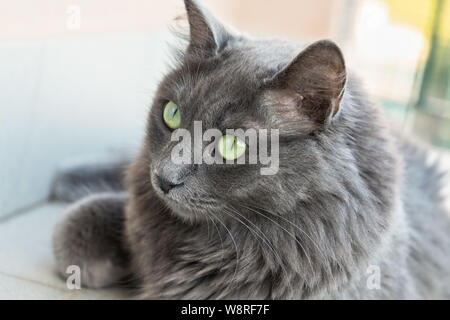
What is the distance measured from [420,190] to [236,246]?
0.93 m

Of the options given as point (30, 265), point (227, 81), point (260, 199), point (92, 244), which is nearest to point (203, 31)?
point (227, 81)

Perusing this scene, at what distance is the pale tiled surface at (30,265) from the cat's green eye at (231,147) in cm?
62

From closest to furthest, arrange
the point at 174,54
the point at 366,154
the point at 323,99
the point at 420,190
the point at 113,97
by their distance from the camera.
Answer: the point at 323,99 < the point at 366,154 < the point at 174,54 < the point at 420,190 < the point at 113,97

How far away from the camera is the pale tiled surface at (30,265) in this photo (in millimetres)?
1438

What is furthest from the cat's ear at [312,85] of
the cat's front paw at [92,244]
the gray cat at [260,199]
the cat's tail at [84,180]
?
the cat's tail at [84,180]

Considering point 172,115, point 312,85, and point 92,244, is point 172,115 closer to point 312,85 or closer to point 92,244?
point 312,85

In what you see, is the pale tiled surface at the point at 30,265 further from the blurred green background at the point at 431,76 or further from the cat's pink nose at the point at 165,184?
the blurred green background at the point at 431,76

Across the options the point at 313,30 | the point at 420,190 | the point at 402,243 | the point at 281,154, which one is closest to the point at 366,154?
the point at 281,154

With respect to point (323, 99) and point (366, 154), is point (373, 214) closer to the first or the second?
point (366, 154)

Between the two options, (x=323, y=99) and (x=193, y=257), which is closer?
(x=323, y=99)

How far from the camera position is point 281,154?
4.01ft

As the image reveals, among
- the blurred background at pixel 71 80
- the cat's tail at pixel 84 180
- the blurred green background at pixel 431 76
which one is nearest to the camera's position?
the blurred background at pixel 71 80

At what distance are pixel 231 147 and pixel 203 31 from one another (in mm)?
373

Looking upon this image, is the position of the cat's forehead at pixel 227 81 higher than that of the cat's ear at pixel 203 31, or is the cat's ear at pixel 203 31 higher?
→ the cat's ear at pixel 203 31
